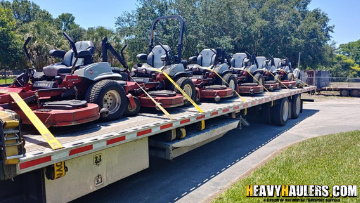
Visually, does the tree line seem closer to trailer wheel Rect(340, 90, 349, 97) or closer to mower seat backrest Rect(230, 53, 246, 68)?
trailer wheel Rect(340, 90, 349, 97)

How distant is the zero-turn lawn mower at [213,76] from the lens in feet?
26.7

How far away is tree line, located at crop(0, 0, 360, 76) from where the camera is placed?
22.0m

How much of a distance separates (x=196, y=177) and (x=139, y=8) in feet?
62.7

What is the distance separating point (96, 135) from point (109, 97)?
130 centimetres

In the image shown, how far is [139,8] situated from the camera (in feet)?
75.0

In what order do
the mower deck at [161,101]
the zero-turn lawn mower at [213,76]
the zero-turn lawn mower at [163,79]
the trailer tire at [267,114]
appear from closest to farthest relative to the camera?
the mower deck at [161,101]
the zero-turn lawn mower at [163,79]
the zero-turn lawn mower at [213,76]
the trailer tire at [267,114]

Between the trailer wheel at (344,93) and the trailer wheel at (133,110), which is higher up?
the trailer wheel at (133,110)

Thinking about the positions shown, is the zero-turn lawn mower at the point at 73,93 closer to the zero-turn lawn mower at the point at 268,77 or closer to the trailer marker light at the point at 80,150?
the trailer marker light at the point at 80,150

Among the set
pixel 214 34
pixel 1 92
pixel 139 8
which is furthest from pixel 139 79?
pixel 214 34

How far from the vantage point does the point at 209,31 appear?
79.9ft

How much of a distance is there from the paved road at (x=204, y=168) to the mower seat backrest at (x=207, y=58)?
88.7 inches

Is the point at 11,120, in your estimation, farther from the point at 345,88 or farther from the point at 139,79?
the point at 345,88

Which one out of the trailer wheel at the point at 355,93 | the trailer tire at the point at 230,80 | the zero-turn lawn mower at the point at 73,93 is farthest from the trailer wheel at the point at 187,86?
the trailer wheel at the point at 355,93

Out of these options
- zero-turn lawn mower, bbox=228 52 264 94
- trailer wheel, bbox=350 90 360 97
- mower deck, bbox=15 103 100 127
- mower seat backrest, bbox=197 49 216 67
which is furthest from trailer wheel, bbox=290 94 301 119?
trailer wheel, bbox=350 90 360 97
